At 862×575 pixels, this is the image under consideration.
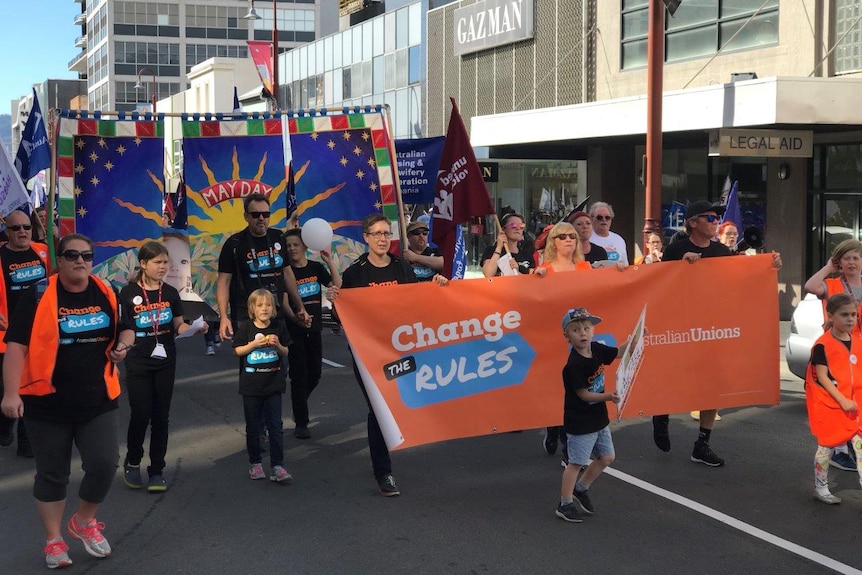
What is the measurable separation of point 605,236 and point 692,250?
1.60 metres

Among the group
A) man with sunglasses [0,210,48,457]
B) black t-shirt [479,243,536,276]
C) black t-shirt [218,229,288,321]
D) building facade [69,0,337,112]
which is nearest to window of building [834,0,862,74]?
black t-shirt [479,243,536,276]

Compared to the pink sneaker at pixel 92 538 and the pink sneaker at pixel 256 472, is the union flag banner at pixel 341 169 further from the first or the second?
the pink sneaker at pixel 92 538

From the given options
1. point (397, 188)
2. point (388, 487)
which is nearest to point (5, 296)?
point (388, 487)

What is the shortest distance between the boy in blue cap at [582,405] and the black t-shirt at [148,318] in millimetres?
2599

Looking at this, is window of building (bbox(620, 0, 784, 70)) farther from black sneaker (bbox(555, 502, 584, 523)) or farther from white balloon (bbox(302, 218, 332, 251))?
black sneaker (bbox(555, 502, 584, 523))

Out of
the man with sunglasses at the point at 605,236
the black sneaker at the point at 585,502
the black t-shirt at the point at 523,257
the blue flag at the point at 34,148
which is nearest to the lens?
the black sneaker at the point at 585,502

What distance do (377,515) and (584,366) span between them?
Answer: 1547mm

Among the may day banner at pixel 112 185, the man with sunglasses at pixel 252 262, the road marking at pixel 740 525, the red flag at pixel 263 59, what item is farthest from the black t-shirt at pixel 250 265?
the red flag at pixel 263 59

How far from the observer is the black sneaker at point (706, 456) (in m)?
7.52

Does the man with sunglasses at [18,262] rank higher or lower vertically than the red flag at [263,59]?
lower

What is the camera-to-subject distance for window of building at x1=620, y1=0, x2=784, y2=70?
17656mm

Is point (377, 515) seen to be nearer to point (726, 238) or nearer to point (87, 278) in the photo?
point (87, 278)

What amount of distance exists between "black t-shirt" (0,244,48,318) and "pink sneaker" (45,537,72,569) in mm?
3299

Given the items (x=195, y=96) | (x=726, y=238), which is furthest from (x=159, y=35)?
(x=726, y=238)
